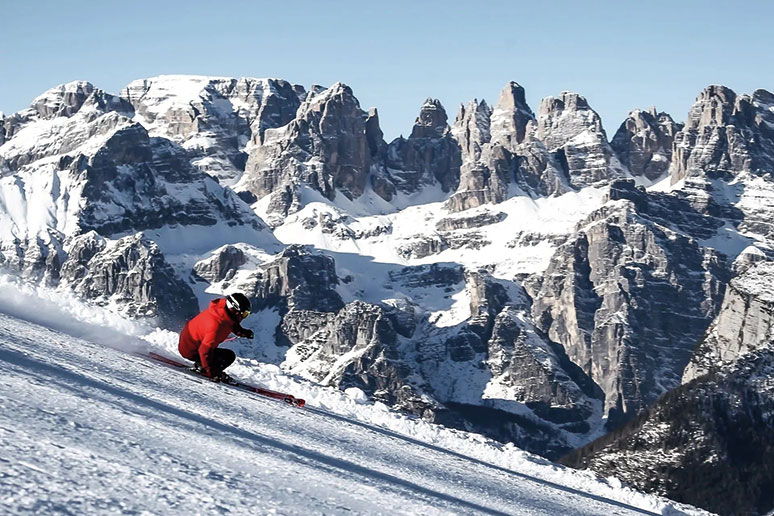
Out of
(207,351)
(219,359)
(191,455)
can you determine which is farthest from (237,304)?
(191,455)

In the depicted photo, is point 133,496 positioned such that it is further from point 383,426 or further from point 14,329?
point 383,426

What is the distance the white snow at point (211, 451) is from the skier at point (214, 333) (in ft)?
2.00

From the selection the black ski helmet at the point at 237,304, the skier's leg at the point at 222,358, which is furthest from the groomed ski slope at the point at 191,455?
the black ski helmet at the point at 237,304

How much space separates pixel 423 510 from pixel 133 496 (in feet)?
18.3

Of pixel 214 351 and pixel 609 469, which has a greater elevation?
pixel 214 351

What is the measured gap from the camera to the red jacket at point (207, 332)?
26.5 m

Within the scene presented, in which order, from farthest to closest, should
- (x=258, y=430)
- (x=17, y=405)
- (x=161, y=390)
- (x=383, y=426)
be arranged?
(x=383, y=426)
(x=161, y=390)
(x=258, y=430)
(x=17, y=405)

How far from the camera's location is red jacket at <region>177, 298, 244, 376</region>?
86.8ft

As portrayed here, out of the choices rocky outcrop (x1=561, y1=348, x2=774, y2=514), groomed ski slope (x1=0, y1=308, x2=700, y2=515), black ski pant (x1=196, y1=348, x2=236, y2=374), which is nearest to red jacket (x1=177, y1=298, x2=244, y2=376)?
black ski pant (x1=196, y1=348, x2=236, y2=374)

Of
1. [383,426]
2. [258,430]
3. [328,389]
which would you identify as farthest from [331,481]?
[328,389]

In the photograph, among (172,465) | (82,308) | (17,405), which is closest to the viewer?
(172,465)

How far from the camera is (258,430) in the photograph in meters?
22.6

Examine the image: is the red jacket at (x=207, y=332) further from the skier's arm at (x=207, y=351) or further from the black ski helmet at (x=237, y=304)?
the black ski helmet at (x=237, y=304)

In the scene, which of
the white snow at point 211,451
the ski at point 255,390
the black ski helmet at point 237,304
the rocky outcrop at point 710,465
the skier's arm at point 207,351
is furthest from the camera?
the rocky outcrop at point 710,465
